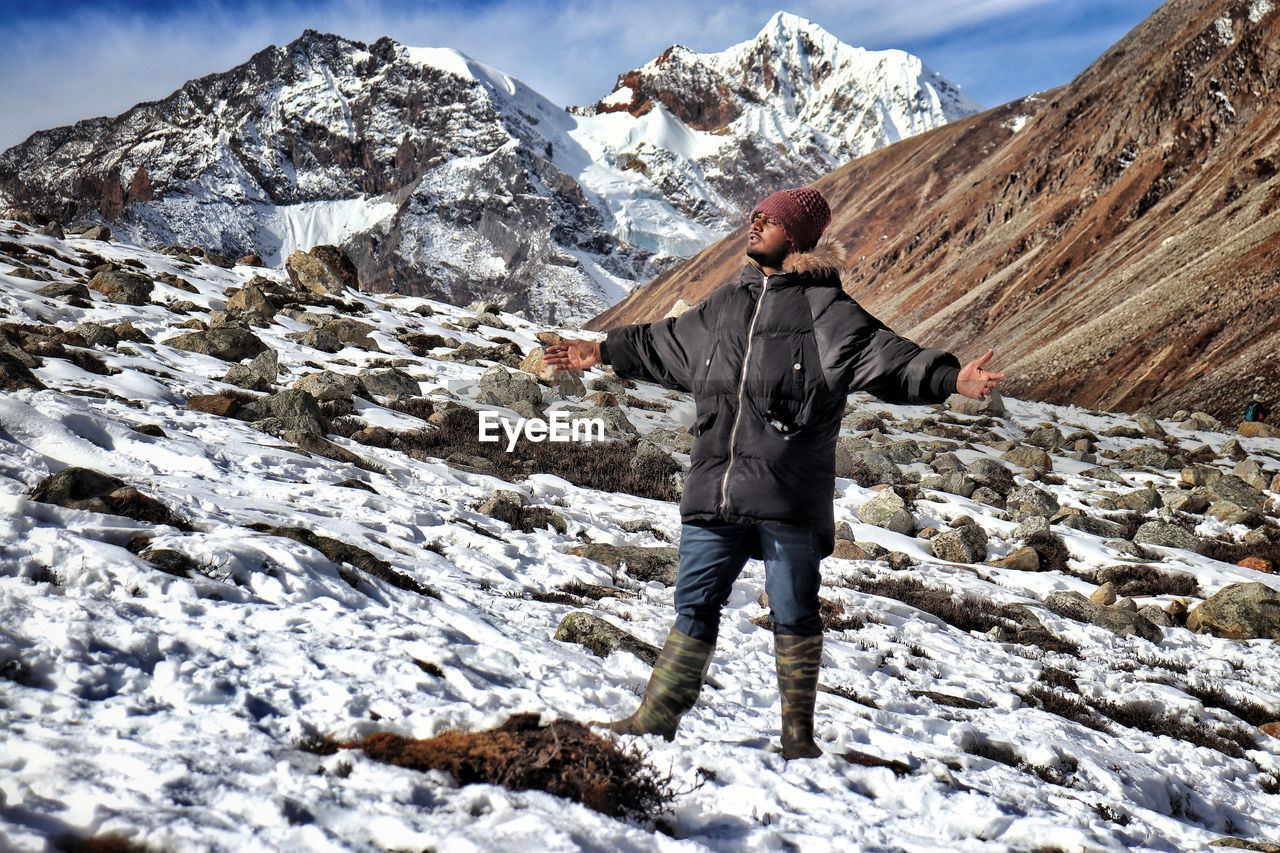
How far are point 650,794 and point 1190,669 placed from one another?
275 inches

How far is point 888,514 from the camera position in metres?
12.7

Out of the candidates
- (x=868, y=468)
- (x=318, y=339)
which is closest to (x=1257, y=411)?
(x=868, y=468)

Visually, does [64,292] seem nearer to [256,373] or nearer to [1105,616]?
[256,373]

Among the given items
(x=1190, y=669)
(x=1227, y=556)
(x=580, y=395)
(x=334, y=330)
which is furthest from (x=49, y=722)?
(x=334, y=330)

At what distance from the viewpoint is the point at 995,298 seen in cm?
4638

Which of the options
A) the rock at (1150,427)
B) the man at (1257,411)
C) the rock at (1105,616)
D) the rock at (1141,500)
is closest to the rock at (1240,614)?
the rock at (1105,616)

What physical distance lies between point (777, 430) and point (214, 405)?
986 centimetres

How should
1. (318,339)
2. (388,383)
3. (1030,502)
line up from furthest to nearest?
(318,339), (388,383), (1030,502)

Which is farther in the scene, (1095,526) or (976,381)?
(1095,526)

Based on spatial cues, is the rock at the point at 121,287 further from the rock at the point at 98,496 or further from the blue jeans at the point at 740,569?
the blue jeans at the point at 740,569

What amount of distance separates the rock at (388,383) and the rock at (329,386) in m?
0.66

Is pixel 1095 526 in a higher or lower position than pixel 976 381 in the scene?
lower

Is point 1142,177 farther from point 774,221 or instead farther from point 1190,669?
point 774,221

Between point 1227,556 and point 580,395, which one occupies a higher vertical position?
point 580,395
